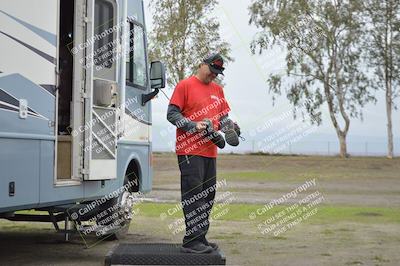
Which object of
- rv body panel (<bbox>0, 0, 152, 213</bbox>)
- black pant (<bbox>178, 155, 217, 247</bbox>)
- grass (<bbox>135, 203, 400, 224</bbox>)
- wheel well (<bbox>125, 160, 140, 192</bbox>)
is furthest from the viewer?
grass (<bbox>135, 203, 400, 224</bbox>)

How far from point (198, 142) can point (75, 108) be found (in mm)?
1433

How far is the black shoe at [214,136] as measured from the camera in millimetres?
6500

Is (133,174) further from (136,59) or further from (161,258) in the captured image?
(161,258)

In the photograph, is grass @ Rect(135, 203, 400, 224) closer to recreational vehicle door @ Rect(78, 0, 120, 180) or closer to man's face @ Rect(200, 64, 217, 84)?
recreational vehicle door @ Rect(78, 0, 120, 180)

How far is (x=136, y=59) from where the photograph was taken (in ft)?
29.9

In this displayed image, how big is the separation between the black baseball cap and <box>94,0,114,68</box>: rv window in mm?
1520

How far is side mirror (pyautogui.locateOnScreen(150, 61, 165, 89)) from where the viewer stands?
9.45 m

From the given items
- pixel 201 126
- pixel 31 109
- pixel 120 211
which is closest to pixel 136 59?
pixel 120 211

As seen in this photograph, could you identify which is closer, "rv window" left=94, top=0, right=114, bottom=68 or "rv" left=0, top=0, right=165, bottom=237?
"rv" left=0, top=0, right=165, bottom=237

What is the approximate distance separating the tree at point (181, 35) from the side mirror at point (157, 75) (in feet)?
56.8

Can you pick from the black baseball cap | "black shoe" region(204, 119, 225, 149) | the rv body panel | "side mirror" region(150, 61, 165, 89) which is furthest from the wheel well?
the black baseball cap

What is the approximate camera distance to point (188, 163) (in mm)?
6625

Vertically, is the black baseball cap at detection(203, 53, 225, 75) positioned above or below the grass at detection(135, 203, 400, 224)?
above

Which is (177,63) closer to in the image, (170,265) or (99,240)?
(99,240)
